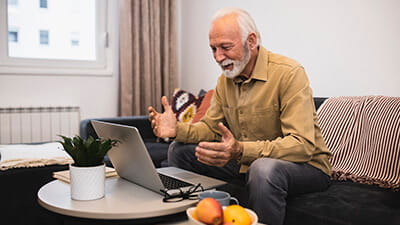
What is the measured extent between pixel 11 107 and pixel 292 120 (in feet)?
8.05

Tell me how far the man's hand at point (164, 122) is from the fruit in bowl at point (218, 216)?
0.76m

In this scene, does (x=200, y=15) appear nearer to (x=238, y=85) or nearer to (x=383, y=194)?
(x=238, y=85)

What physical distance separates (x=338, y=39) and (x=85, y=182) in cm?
187

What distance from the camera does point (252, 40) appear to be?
6.02 ft

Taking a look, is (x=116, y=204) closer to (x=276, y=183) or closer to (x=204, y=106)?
(x=276, y=183)

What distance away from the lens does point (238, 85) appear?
1.90 meters

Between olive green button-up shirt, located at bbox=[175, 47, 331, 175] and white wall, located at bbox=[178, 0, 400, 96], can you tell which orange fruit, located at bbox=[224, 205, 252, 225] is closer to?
Answer: olive green button-up shirt, located at bbox=[175, 47, 331, 175]

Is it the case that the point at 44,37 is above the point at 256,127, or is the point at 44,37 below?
above

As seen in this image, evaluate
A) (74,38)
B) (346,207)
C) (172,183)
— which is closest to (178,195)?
(172,183)

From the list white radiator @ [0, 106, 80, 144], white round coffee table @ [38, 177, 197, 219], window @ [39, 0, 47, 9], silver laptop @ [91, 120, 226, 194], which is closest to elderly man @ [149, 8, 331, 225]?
silver laptop @ [91, 120, 226, 194]

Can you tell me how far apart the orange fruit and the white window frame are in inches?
108

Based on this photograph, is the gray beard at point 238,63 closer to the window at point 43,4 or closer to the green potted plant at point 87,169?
the green potted plant at point 87,169

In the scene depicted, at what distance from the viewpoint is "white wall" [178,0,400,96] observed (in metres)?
2.32

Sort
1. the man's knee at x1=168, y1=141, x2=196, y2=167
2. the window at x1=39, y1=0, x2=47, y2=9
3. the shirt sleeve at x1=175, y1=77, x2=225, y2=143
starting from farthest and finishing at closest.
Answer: the window at x1=39, y1=0, x2=47, y2=9
the man's knee at x1=168, y1=141, x2=196, y2=167
the shirt sleeve at x1=175, y1=77, x2=225, y2=143
